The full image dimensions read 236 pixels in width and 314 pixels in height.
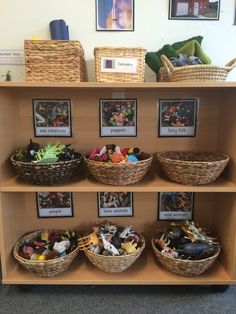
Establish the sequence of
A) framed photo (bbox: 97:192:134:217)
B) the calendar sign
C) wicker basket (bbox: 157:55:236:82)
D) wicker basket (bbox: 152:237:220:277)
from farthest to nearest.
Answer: framed photo (bbox: 97:192:134:217) < the calendar sign < wicker basket (bbox: 152:237:220:277) < wicker basket (bbox: 157:55:236:82)

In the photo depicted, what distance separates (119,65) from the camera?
941 millimetres

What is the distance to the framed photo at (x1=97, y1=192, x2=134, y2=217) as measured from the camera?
1292 mm

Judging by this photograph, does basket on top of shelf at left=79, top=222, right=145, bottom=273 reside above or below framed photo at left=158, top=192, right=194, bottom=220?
below

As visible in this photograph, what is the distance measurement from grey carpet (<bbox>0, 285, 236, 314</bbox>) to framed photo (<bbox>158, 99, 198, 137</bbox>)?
2.44 feet

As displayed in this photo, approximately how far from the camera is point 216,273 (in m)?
1.12

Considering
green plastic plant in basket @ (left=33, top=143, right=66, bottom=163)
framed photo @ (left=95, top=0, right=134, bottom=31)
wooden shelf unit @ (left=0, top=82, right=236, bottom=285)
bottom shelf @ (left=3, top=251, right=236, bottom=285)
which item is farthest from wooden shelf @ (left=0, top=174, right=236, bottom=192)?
framed photo @ (left=95, top=0, right=134, bottom=31)

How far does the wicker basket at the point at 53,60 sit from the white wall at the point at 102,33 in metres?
0.22

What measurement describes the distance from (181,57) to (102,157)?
518 mm

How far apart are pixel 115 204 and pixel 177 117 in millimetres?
542

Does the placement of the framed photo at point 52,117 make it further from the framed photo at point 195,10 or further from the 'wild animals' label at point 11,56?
the framed photo at point 195,10

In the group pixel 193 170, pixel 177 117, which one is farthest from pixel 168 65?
pixel 193 170

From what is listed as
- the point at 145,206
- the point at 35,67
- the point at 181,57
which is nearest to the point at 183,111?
the point at 181,57

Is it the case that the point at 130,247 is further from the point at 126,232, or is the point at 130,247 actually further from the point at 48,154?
the point at 48,154

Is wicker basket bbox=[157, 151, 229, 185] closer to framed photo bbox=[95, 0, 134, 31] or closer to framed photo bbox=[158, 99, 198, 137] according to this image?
framed photo bbox=[158, 99, 198, 137]
